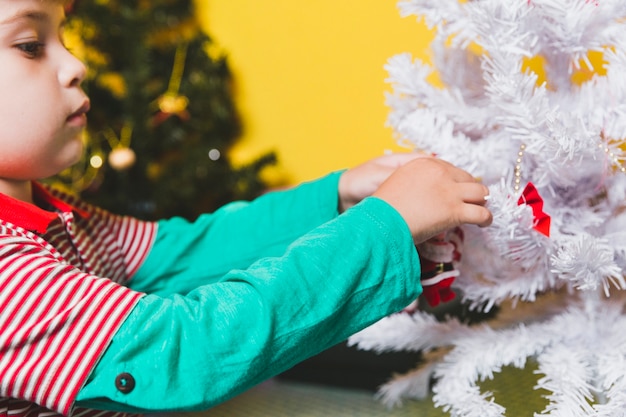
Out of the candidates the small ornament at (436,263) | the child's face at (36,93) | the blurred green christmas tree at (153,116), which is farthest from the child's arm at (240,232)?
the blurred green christmas tree at (153,116)

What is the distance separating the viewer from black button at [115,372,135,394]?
1.60 ft

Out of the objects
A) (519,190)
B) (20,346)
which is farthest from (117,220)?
(519,190)

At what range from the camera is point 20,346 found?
496 mm

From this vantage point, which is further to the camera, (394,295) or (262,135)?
(262,135)

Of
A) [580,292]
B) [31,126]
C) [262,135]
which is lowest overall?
[580,292]

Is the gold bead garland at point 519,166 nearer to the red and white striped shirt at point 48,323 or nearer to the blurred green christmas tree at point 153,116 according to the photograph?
the red and white striped shirt at point 48,323

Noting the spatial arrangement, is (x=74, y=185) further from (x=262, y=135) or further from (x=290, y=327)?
(x=290, y=327)

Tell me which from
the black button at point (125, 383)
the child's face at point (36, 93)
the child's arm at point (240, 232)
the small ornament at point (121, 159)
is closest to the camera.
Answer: the black button at point (125, 383)

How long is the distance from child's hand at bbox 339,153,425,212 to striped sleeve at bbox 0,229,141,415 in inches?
11.6

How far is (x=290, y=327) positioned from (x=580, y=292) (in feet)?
1.14

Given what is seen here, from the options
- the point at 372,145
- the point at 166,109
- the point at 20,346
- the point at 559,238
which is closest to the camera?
the point at 20,346

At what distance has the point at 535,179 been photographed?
0.63 meters

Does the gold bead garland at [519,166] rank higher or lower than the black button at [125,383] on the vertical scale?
higher

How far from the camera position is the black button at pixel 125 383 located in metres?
0.49
